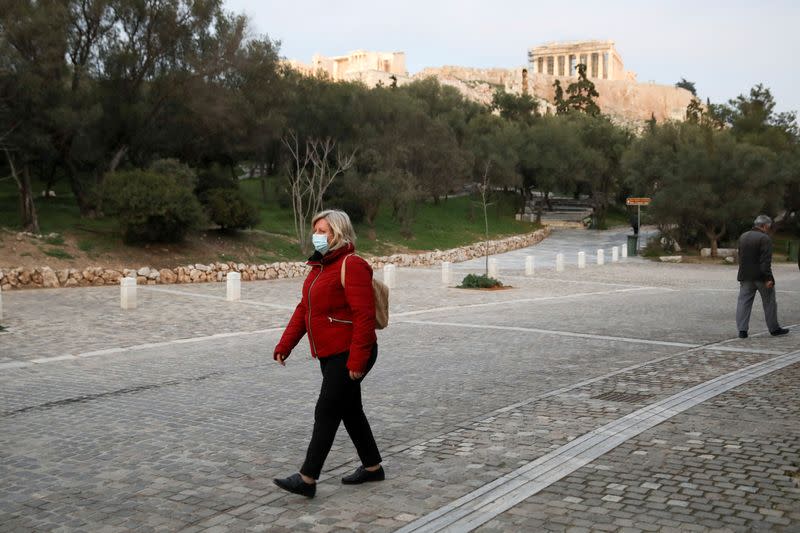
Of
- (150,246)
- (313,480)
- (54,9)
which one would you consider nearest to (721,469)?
(313,480)

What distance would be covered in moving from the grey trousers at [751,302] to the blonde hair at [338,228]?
9.14 m

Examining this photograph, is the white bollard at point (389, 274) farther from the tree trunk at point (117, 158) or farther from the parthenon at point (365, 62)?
the parthenon at point (365, 62)

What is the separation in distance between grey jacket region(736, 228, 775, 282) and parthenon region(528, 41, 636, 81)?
181 meters

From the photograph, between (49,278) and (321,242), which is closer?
(321,242)

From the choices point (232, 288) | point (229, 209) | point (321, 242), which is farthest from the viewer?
point (229, 209)

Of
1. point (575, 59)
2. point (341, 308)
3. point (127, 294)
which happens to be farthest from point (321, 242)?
point (575, 59)

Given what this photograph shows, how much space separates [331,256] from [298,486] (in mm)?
1363

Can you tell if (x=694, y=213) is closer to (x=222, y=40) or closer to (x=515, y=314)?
(x=222, y=40)

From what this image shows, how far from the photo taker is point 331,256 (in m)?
4.85

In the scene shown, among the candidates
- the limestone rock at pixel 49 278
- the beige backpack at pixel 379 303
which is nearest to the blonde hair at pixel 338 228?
the beige backpack at pixel 379 303

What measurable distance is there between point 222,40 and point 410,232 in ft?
47.9

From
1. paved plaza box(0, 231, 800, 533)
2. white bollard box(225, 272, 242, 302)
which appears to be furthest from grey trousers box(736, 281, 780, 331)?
white bollard box(225, 272, 242, 302)

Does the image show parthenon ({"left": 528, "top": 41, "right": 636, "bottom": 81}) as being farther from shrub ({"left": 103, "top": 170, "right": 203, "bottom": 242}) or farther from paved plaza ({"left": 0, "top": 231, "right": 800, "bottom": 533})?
paved plaza ({"left": 0, "top": 231, "right": 800, "bottom": 533})

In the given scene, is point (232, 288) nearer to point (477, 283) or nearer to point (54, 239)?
point (477, 283)
